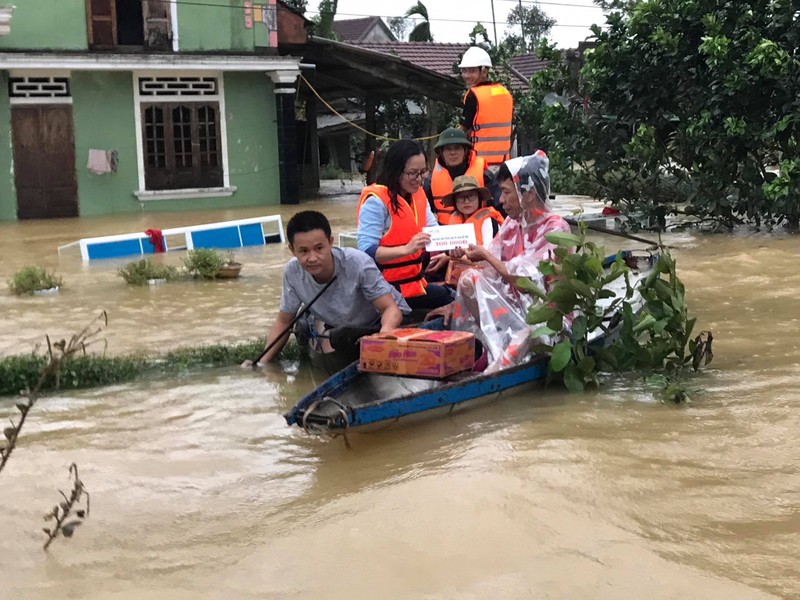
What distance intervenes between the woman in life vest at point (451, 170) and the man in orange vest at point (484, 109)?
174cm

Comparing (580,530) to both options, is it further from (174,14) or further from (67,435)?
(174,14)

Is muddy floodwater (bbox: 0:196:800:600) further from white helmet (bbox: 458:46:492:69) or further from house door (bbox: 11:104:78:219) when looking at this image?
house door (bbox: 11:104:78:219)

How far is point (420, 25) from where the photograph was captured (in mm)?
35375

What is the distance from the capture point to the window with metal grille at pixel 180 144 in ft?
63.5

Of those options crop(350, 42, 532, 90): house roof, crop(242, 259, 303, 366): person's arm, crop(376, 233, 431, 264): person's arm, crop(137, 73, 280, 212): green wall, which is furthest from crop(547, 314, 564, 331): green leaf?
crop(350, 42, 532, 90): house roof

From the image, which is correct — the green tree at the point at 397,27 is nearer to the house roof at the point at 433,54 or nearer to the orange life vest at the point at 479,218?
the house roof at the point at 433,54

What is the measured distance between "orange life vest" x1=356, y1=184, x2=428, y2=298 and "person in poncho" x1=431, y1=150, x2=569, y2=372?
45cm

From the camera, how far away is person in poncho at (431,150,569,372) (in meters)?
6.25

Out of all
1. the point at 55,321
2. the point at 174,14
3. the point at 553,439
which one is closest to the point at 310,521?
the point at 553,439

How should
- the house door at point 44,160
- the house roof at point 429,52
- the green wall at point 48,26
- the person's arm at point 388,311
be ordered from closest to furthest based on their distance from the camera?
1. the person's arm at point 388,311
2. the green wall at point 48,26
3. the house door at point 44,160
4. the house roof at point 429,52

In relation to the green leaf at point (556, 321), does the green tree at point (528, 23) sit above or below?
above

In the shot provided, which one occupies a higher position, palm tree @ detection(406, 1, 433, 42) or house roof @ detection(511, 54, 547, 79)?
palm tree @ detection(406, 1, 433, 42)

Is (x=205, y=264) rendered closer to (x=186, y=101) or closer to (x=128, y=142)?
(x=128, y=142)

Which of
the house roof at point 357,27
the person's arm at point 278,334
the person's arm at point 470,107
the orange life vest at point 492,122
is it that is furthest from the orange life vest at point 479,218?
the house roof at point 357,27
